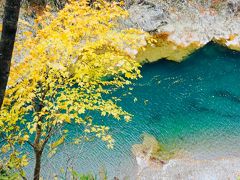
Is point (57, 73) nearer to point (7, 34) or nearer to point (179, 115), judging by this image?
point (7, 34)

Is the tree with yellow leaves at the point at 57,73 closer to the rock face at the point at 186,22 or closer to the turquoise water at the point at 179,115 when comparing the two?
the turquoise water at the point at 179,115

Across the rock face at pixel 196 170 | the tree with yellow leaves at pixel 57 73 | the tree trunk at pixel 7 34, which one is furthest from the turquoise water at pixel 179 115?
the tree trunk at pixel 7 34

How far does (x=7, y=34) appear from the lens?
15.1ft

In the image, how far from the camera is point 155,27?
33.9 meters

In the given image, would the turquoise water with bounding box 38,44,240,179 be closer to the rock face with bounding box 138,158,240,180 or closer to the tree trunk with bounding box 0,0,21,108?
the rock face with bounding box 138,158,240,180

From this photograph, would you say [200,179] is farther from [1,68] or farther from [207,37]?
[207,37]

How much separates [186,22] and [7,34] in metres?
32.2

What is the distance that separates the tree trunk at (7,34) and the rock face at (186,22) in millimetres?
27486

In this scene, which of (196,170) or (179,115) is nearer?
(196,170)

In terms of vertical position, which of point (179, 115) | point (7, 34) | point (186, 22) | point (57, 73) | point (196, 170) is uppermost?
point (7, 34)

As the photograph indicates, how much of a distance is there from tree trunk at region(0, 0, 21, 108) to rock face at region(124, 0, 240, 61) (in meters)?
27.5

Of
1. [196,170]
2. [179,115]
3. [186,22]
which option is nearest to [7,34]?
[196,170]

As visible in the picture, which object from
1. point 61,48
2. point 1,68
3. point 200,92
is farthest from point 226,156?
point 1,68

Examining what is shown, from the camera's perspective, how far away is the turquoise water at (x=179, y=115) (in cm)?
1870
